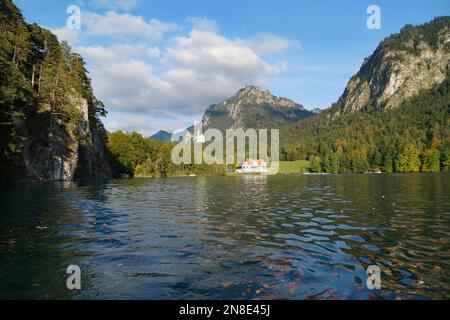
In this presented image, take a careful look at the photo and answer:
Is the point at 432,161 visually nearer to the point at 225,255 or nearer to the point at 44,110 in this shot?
the point at 44,110

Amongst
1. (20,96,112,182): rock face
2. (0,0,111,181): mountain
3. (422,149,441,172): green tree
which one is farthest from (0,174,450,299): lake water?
(422,149,441,172): green tree

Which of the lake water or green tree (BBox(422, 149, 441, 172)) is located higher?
green tree (BBox(422, 149, 441, 172))

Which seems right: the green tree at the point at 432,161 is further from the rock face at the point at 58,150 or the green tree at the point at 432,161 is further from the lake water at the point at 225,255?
the lake water at the point at 225,255

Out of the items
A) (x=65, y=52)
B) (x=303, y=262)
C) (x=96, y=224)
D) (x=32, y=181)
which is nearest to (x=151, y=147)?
(x=65, y=52)

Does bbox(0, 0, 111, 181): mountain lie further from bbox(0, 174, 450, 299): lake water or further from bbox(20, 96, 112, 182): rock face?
bbox(0, 174, 450, 299): lake water

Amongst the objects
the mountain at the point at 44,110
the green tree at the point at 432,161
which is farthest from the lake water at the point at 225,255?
the green tree at the point at 432,161

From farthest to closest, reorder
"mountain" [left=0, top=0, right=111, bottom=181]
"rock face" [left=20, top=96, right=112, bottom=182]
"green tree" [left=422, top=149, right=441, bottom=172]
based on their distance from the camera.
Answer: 1. "green tree" [left=422, top=149, right=441, bottom=172]
2. "rock face" [left=20, top=96, right=112, bottom=182]
3. "mountain" [left=0, top=0, right=111, bottom=181]

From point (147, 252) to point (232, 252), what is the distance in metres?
4.03

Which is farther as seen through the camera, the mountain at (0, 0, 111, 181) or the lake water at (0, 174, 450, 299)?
the mountain at (0, 0, 111, 181)

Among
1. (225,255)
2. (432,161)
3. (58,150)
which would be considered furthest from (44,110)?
(432,161)

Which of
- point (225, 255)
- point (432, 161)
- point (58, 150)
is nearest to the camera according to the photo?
point (225, 255)

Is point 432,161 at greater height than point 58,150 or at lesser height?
lesser

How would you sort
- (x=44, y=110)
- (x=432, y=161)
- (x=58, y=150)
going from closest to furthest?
(x=44, y=110) < (x=58, y=150) < (x=432, y=161)

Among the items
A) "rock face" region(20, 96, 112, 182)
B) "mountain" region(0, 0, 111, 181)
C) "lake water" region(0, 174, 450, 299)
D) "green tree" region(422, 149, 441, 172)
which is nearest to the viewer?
"lake water" region(0, 174, 450, 299)
